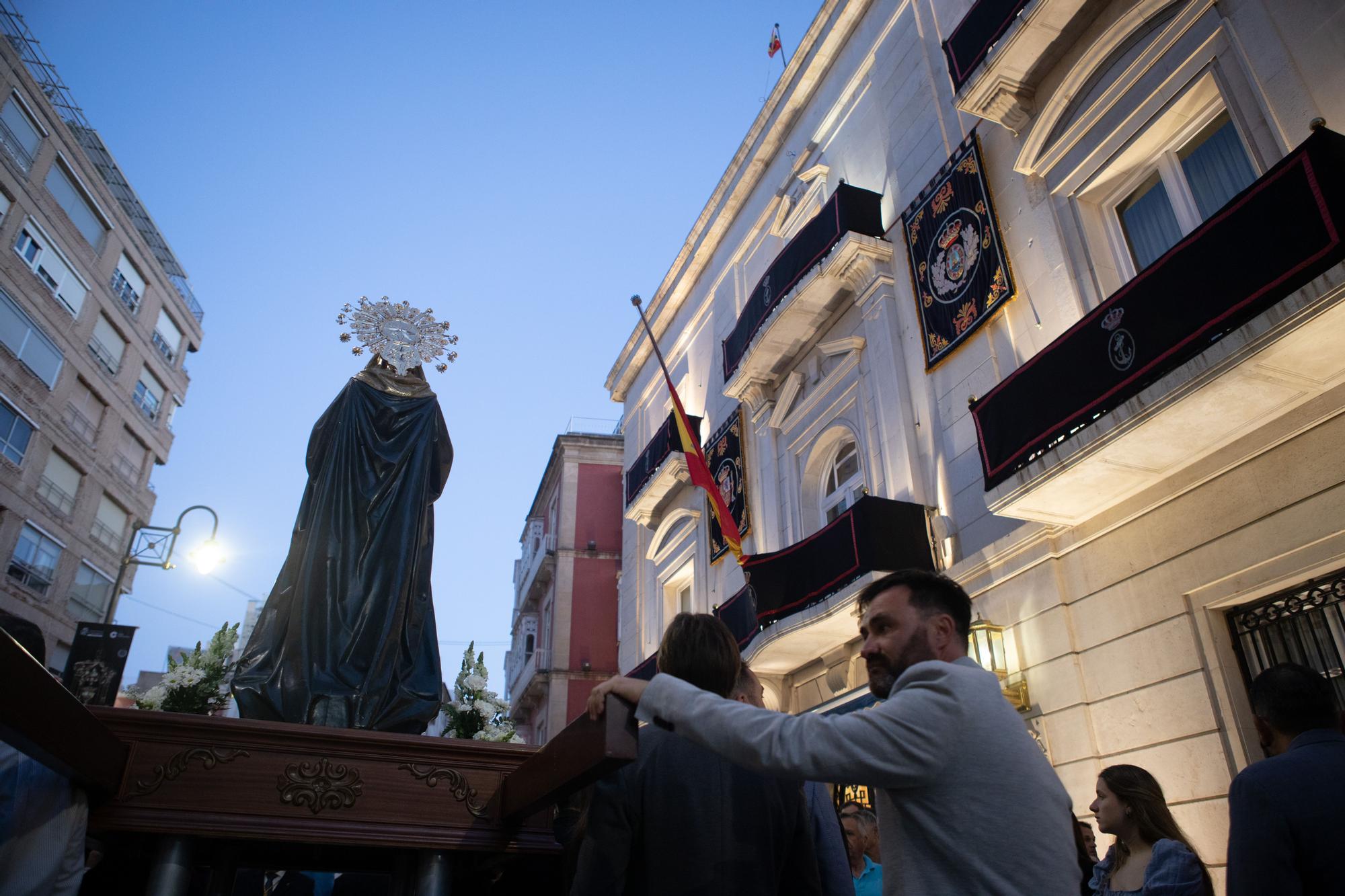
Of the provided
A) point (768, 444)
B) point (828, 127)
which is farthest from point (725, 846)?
point (828, 127)

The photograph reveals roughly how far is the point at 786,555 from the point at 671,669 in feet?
25.6

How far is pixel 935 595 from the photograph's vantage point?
2131 millimetres

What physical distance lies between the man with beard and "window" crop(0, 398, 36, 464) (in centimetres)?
2468

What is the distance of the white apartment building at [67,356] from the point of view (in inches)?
835

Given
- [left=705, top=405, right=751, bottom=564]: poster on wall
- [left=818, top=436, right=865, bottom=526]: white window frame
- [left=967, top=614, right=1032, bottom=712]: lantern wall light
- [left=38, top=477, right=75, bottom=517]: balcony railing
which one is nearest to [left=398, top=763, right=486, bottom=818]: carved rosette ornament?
[left=967, top=614, right=1032, bottom=712]: lantern wall light

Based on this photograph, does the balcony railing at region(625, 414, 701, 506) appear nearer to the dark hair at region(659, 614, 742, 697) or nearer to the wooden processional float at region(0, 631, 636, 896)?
the wooden processional float at region(0, 631, 636, 896)

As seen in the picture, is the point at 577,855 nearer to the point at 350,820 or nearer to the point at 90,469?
the point at 350,820

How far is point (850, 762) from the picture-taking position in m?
1.70

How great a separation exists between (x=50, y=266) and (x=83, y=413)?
4.15 m

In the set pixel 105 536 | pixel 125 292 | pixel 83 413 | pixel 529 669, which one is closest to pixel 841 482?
pixel 529 669

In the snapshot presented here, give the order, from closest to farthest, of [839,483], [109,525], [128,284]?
1. [839,483]
2. [109,525]
3. [128,284]

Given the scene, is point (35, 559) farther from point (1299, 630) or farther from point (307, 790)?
point (1299, 630)

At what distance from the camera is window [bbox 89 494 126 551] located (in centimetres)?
2530

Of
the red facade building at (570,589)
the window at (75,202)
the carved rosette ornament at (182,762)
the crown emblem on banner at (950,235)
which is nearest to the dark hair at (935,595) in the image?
the carved rosette ornament at (182,762)
